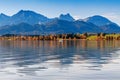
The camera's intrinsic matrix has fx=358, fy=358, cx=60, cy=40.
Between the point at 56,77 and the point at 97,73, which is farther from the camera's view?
the point at 97,73

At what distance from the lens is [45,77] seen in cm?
3972

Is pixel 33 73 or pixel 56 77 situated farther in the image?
pixel 33 73

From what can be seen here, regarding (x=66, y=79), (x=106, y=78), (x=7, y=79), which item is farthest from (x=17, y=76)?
(x=106, y=78)

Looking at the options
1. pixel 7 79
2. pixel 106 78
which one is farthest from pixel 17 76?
pixel 106 78

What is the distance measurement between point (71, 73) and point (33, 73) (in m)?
4.58

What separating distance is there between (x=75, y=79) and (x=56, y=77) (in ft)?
7.89

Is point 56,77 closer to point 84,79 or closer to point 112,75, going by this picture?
point 84,79

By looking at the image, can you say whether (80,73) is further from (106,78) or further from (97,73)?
(106,78)

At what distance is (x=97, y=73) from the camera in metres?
43.6

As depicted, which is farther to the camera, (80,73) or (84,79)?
(80,73)

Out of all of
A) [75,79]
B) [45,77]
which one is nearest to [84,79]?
[75,79]

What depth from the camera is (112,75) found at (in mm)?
41938

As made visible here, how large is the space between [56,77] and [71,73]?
3.98m

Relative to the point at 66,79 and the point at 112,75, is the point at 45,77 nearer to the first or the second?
the point at 66,79
